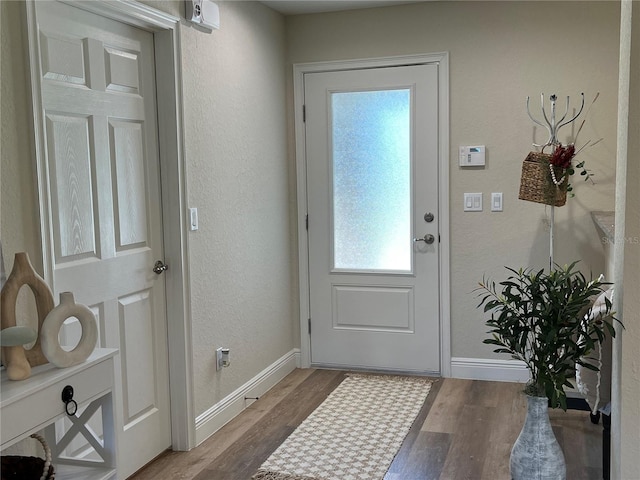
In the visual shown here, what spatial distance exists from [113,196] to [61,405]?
1092 mm

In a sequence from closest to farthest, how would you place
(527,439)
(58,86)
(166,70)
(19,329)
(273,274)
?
(19,329), (58,86), (527,439), (166,70), (273,274)

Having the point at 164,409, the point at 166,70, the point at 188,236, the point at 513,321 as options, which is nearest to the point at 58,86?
the point at 166,70

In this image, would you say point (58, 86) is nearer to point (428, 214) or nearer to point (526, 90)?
point (428, 214)

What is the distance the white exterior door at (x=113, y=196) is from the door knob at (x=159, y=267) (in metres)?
0.02

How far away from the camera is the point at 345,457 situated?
3.07 m

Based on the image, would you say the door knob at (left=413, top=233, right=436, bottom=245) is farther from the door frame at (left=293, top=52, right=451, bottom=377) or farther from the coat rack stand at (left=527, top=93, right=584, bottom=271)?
the coat rack stand at (left=527, top=93, right=584, bottom=271)

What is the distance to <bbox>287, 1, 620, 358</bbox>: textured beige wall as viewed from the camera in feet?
12.5

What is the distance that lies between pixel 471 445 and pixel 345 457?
2.02ft

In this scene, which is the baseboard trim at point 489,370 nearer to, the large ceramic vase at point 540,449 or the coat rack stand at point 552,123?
the coat rack stand at point 552,123

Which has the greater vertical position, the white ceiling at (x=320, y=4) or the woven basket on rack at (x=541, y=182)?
the white ceiling at (x=320, y=4)

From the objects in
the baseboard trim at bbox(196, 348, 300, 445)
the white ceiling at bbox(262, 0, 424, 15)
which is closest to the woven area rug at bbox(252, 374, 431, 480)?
the baseboard trim at bbox(196, 348, 300, 445)

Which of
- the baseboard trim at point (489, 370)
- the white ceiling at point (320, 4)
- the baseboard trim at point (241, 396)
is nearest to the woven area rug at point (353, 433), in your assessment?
the baseboard trim at point (489, 370)

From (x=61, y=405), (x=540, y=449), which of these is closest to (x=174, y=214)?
(x=61, y=405)

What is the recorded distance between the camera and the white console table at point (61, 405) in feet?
5.77
